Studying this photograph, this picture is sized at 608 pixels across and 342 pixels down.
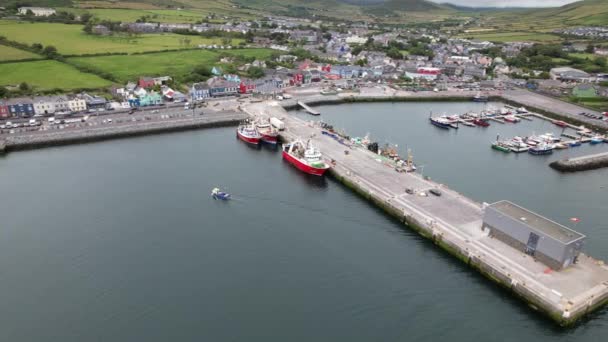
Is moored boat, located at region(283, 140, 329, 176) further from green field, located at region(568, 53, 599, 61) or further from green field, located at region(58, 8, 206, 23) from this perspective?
green field, located at region(58, 8, 206, 23)

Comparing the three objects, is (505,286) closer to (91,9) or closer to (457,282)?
(457,282)

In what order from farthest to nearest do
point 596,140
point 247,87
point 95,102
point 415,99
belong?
point 415,99 < point 247,87 < point 95,102 < point 596,140

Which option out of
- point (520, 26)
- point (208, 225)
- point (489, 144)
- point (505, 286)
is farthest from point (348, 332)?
point (520, 26)

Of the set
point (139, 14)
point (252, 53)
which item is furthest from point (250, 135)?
point (139, 14)

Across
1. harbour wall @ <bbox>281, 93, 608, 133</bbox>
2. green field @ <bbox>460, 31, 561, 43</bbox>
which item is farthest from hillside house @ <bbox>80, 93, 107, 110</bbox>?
green field @ <bbox>460, 31, 561, 43</bbox>

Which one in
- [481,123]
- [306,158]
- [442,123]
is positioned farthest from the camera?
[481,123]

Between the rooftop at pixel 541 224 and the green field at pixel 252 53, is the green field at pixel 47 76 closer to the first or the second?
the green field at pixel 252 53

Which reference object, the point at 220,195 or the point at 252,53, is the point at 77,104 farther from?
the point at 252,53

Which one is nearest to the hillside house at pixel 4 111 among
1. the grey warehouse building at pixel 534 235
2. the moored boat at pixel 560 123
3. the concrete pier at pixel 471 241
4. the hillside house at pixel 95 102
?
the hillside house at pixel 95 102
